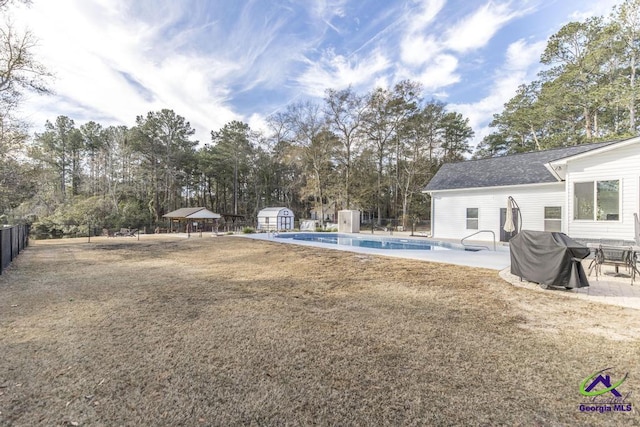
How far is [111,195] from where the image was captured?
26.9 meters

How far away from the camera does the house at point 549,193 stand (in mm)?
7758

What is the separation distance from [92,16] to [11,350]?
10906 millimetres

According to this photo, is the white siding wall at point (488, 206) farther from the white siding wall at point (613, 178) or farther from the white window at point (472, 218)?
the white siding wall at point (613, 178)

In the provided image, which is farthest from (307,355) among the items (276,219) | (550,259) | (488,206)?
(276,219)

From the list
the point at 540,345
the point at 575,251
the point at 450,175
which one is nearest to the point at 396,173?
the point at 450,175

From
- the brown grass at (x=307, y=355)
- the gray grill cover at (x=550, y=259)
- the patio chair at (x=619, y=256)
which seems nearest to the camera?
the brown grass at (x=307, y=355)

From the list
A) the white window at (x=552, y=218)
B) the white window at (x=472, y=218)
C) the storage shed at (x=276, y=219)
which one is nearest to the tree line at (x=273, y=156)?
the storage shed at (x=276, y=219)

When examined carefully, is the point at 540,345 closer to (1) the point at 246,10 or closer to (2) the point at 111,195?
(1) the point at 246,10

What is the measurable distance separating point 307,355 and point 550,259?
4.85 m

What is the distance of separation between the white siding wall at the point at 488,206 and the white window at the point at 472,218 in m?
0.15

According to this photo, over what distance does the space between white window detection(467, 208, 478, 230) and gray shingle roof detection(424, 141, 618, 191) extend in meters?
1.20

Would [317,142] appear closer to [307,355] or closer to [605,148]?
[605,148]

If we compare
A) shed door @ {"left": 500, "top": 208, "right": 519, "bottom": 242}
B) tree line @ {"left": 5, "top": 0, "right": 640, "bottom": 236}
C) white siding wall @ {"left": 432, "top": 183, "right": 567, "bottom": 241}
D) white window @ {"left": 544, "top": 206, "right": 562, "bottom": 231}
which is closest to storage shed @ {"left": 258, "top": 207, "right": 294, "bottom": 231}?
tree line @ {"left": 5, "top": 0, "right": 640, "bottom": 236}

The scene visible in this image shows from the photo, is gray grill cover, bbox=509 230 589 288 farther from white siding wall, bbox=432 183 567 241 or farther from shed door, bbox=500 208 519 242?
shed door, bbox=500 208 519 242
